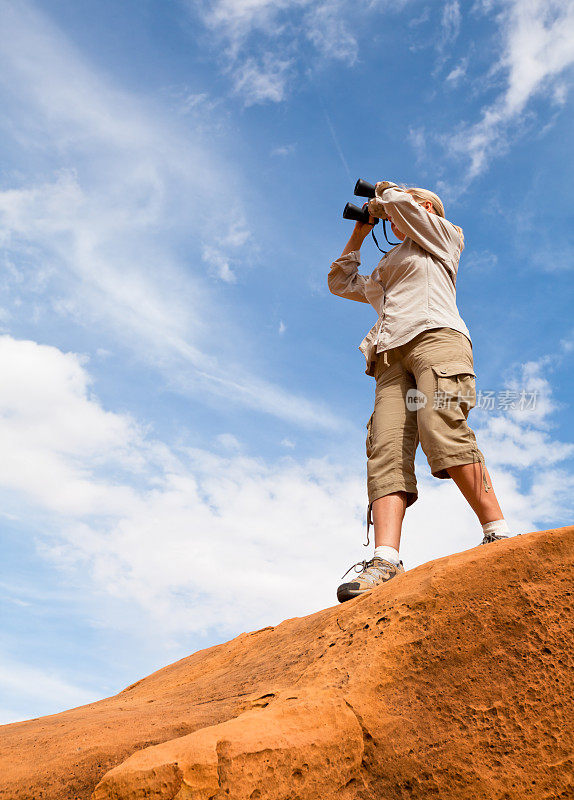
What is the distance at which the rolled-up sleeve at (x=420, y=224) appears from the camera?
359 cm

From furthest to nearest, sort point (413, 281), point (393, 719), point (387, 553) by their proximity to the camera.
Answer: point (413, 281)
point (387, 553)
point (393, 719)

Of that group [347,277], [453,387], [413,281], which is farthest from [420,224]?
[453,387]

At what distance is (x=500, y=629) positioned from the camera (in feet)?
7.53

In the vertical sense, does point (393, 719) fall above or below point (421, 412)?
below

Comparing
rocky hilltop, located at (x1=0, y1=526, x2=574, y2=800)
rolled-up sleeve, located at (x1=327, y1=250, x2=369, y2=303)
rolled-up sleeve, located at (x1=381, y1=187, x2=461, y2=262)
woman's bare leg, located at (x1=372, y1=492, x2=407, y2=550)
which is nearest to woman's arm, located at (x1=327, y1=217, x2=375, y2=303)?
rolled-up sleeve, located at (x1=327, y1=250, x2=369, y2=303)

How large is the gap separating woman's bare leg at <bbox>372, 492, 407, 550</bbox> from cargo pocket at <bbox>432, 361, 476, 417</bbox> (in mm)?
501

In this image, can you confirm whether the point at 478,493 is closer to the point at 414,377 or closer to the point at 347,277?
the point at 414,377

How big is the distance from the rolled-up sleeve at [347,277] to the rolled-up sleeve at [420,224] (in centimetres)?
58

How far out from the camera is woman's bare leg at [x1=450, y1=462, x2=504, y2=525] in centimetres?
303

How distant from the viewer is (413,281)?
12.1 feet

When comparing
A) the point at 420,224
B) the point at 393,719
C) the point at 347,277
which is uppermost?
the point at 347,277

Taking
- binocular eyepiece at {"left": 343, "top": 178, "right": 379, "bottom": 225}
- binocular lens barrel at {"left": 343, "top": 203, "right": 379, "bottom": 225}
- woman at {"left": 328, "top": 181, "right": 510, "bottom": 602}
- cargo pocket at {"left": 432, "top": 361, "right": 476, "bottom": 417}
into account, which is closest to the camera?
woman at {"left": 328, "top": 181, "right": 510, "bottom": 602}

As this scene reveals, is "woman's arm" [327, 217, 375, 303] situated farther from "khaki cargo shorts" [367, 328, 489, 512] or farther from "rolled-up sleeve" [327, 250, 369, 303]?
"khaki cargo shorts" [367, 328, 489, 512]

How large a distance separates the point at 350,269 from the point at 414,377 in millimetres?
1037
